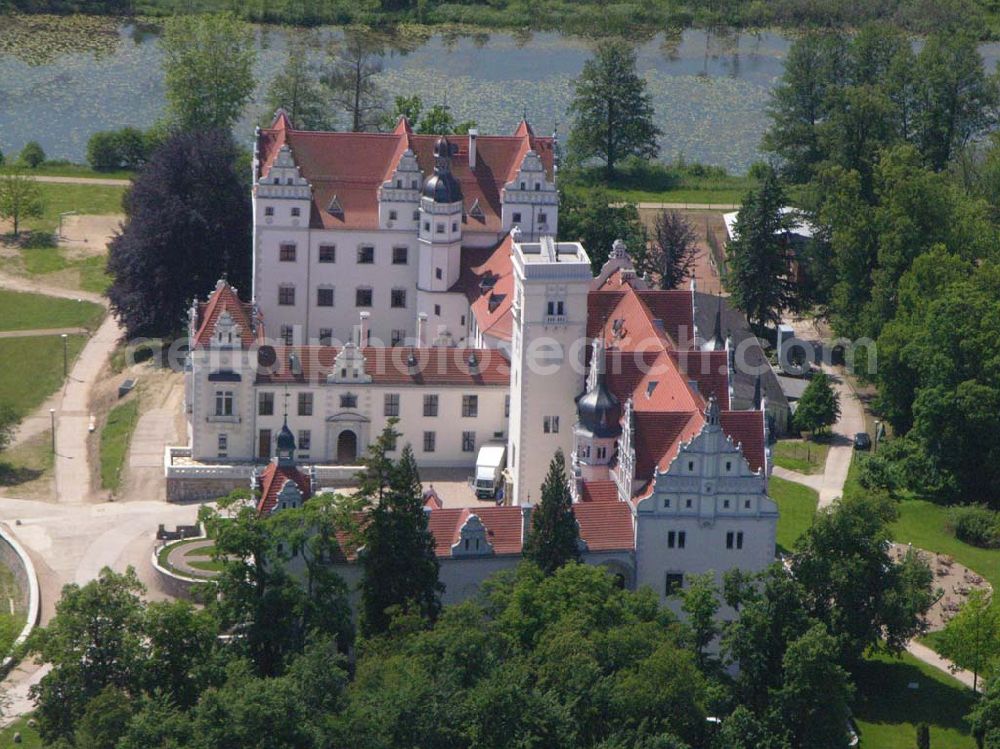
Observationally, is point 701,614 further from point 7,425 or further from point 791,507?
point 7,425

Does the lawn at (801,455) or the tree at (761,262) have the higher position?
the tree at (761,262)

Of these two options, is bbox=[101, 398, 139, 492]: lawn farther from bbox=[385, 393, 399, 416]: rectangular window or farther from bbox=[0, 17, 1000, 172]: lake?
bbox=[0, 17, 1000, 172]: lake

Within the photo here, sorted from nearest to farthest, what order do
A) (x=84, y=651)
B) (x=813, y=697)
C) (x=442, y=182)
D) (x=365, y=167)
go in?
(x=84, y=651)
(x=813, y=697)
(x=442, y=182)
(x=365, y=167)

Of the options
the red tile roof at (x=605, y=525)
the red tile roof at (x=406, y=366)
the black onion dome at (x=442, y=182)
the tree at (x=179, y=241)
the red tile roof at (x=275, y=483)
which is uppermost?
the black onion dome at (x=442, y=182)

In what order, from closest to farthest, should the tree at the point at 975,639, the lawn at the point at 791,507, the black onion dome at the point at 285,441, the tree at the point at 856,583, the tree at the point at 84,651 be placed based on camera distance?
1. the tree at the point at 84,651
2. the tree at the point at 856,583
3. the tree at the point at 975,639
4. the black onion dome at the point at 285,441
5. the lawn at the point at 791,507

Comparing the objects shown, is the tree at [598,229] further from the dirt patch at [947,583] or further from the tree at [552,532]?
the tree at [552,532]

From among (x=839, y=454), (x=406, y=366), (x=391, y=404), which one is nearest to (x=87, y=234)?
(x=406, y=366)

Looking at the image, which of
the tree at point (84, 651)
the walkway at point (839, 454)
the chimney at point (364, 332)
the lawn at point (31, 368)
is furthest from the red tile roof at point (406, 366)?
the tree at point (84, 651)
